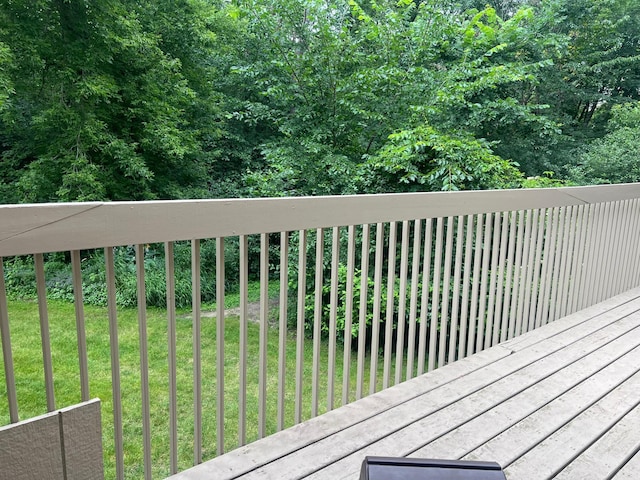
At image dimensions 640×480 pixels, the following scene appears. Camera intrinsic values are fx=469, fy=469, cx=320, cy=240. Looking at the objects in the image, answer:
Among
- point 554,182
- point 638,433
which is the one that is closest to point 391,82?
point 554,182

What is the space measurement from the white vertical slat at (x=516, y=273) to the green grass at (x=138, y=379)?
1546 millimetres

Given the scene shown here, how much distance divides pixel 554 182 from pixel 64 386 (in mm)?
6070

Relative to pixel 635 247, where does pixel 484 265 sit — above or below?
above

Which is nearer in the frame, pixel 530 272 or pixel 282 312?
pixel 282 312

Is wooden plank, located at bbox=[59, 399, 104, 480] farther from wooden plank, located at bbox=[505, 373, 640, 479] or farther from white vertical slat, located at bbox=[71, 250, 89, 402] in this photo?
wooden plank, located at bbox=[505, 373, 640, 479]

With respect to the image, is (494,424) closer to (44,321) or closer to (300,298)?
(300,298)

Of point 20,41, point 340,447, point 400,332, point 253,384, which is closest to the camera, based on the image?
point 340,447

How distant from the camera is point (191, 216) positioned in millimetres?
1399

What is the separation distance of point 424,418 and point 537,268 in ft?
4.93

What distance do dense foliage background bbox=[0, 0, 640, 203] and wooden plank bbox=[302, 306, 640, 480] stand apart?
2746 mm

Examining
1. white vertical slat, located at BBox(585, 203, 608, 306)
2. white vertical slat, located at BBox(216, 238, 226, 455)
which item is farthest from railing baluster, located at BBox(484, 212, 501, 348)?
white vertical slat, located at BBox(216, 238, 226, 455)

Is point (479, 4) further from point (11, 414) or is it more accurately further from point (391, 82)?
point (11, 414)

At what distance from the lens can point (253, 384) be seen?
13.8 ft

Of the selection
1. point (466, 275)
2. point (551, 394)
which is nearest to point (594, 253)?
Answer: point (466, 275)
